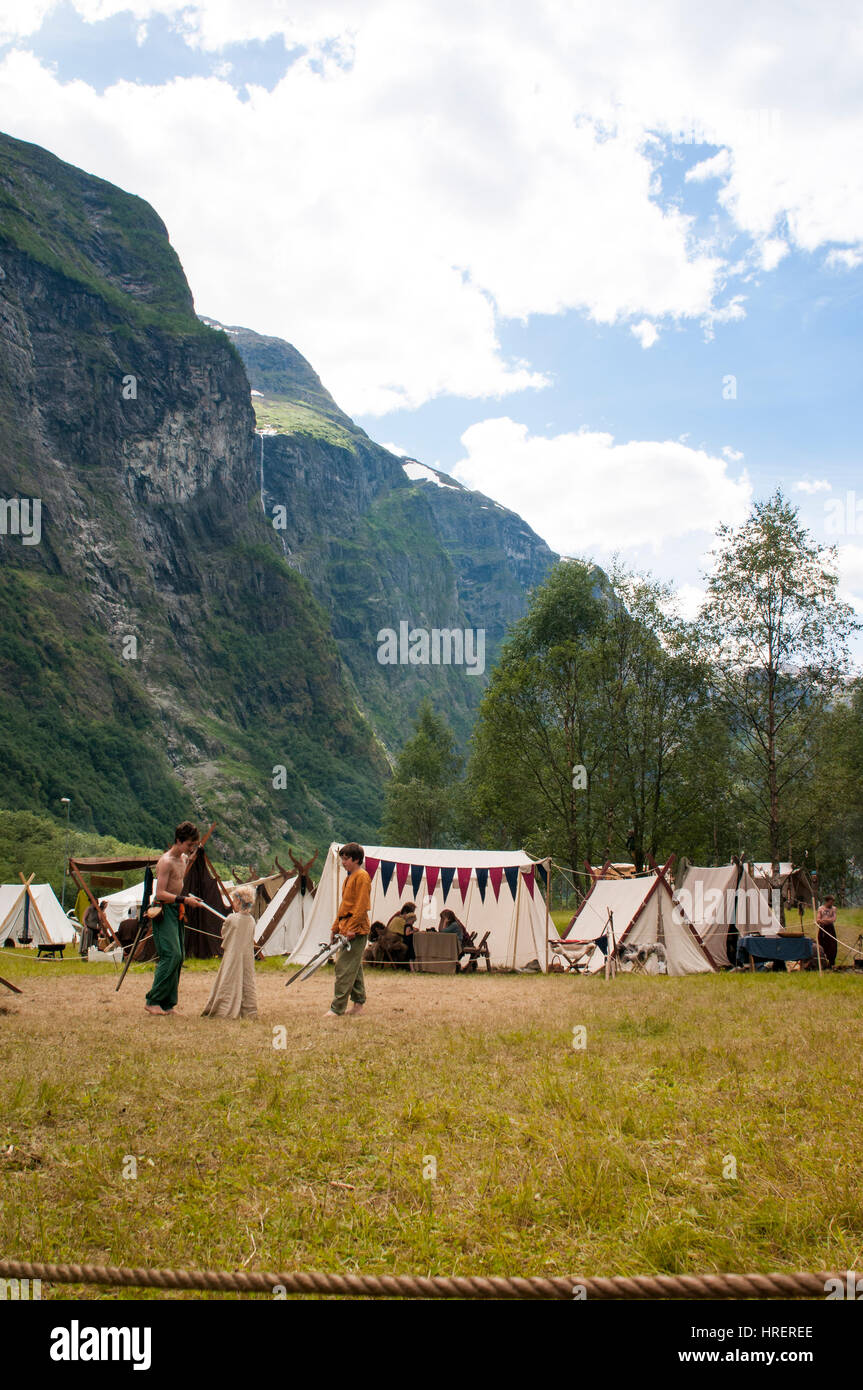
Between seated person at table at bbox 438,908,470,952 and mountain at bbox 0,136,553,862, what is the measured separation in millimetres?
71265

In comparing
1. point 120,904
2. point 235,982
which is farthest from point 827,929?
point 120,904

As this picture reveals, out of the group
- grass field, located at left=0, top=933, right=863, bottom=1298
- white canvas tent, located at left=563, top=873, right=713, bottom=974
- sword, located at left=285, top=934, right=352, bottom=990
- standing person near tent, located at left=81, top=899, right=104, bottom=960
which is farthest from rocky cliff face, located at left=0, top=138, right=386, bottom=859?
grass field, located at left=0, top=933, right=863, bottom=1298

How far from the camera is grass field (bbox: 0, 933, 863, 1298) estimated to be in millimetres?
3869

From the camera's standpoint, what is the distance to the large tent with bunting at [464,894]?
848 inches

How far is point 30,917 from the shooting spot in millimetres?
33562

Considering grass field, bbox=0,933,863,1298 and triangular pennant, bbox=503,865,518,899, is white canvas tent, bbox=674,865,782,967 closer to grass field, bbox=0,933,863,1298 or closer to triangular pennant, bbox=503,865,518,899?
triangular pennant, bbox=503,865,518,899

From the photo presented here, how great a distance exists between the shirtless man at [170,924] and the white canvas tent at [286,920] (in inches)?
522

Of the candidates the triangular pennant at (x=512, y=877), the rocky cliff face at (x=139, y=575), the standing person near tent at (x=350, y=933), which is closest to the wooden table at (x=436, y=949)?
the triangular pennant at (x=512, y=877)

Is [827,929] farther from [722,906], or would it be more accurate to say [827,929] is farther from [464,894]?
[464,894]

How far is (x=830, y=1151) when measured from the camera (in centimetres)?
505

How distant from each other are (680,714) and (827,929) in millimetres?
16505
